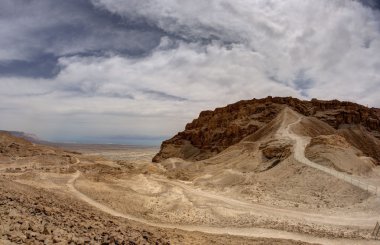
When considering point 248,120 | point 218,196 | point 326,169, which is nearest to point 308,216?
point 218,196

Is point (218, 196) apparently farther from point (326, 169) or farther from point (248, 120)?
point (248, 120)

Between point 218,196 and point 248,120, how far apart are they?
151ft

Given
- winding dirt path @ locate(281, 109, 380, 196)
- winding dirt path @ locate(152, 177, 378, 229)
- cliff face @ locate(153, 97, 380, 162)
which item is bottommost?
winding dirt path @ locate(152, 177, 378, 229)

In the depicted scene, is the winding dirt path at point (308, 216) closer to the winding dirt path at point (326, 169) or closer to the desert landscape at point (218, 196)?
the desert landscape at point (218, 196)

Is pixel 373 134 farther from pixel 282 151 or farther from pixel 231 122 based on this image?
pixel 282 151

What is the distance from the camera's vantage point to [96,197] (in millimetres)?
34812

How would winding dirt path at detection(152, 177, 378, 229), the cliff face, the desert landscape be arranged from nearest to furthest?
the desert landscape, winding dirt path at detection(152, 177, 378, 229), the cliff face

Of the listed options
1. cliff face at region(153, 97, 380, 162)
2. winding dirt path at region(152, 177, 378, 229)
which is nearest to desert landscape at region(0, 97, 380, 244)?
winding dirt path at region(152, 177, 378, 229)

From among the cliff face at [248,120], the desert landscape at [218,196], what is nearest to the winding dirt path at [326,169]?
the desert landscape at [218,196]

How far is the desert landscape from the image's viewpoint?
648 inches

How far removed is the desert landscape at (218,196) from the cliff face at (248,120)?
8.55 feet

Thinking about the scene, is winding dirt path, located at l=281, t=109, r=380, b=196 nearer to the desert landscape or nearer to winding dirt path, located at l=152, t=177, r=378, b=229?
the desert landscape

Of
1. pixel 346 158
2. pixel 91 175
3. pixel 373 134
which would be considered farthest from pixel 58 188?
pixel 373 134

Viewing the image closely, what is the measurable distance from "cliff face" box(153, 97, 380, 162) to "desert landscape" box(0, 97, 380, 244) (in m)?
2.61
